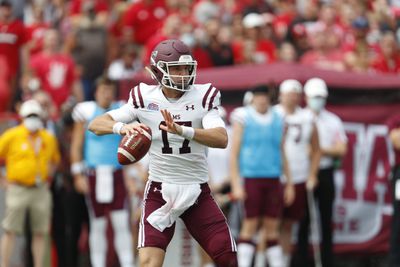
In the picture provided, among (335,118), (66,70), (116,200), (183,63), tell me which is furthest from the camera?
(66,70)

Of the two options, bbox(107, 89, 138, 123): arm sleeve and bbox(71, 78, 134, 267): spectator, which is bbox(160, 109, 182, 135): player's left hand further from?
bbox(71, 78, 134, 267): spectator

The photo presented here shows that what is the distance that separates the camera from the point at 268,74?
11.8 metres

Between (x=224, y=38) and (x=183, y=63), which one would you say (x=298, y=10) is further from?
(x=183, y=63)

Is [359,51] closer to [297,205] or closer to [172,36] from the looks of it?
[172,36]

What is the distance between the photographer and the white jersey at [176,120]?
7.65m

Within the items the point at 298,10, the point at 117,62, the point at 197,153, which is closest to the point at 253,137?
the point at 197,153

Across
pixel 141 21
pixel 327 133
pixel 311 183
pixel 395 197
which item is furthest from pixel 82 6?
pixel 395 197

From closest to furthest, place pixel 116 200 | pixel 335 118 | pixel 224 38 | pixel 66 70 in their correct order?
pixel 116 200 < pixel 335 118 < pixel 66 70 < pixel 224 38

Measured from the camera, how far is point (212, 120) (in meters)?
7.61

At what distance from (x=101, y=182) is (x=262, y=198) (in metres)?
1.51

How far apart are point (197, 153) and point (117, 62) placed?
6931 mm

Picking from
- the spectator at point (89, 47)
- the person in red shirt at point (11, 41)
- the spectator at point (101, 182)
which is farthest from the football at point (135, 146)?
the spectator at point (89, 47)

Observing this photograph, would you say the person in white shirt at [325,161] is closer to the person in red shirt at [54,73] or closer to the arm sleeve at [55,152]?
the arm sleeve at [55,152]

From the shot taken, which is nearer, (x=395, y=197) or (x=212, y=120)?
(x=212, y=120)
